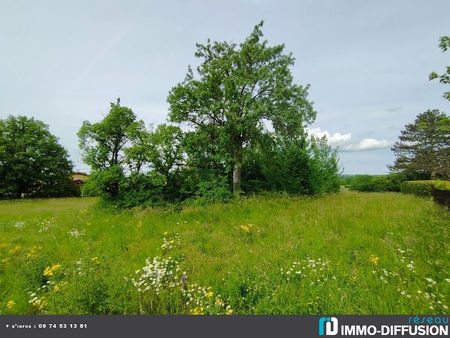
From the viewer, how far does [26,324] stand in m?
3.88

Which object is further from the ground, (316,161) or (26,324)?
(316,161)

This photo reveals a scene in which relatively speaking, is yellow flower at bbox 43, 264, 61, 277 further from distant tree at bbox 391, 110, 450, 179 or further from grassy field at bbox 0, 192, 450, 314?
distant tree at bbox 391, 110, 450, 179

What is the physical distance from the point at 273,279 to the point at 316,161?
51.8 ft

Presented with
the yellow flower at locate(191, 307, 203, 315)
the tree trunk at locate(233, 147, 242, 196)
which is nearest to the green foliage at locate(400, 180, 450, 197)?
the tree trunk at locate(233, 147, 242, 196)

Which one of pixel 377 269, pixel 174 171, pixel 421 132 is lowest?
pixel 377 269

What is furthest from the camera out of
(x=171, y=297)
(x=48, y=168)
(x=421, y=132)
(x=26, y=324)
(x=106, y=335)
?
(x=421, y=132)

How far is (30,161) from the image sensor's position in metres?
36.0

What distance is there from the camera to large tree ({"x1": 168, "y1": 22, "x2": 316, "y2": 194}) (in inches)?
595

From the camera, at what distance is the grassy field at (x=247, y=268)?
3.91 metres

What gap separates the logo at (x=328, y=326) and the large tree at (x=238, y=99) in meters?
12.2

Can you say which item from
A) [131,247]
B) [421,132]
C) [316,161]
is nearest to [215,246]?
[131,247]

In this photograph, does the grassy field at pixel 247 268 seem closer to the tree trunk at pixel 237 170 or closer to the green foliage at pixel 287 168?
the tree trunk at pixel 237 170

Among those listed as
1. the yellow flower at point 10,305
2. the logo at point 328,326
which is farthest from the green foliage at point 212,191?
the logo at point 328,326

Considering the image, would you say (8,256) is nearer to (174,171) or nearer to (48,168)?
(174,171)
